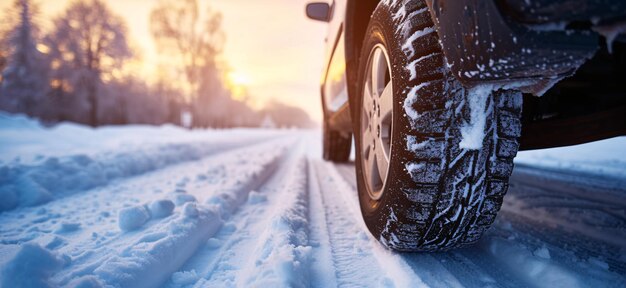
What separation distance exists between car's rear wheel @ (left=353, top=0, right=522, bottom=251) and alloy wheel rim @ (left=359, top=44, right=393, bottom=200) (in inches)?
4.2

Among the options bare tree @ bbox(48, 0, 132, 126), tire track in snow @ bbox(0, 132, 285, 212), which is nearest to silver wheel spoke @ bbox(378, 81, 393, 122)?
tire track in snow @ bbox(0, 132, 285, 212)

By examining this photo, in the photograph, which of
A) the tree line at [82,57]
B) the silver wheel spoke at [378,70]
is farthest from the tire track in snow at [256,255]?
the tree line at [82,57]

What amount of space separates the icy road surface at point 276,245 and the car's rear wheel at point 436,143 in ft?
0.68

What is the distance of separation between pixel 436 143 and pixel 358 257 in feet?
2.11

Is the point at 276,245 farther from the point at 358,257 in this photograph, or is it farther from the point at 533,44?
the point at 533,44

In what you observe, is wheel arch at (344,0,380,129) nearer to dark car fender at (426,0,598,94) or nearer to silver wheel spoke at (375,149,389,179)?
silver wheel spoke at (375,149,389,179)

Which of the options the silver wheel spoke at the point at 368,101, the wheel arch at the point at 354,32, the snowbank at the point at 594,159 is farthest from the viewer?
the snowbank at the point at 594,159

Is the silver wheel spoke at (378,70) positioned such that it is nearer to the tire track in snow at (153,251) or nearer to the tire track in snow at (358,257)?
the tire track in snow at (358,257)

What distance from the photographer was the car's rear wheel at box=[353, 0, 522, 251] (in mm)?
985

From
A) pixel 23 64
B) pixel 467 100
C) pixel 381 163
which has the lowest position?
pixel 381 163

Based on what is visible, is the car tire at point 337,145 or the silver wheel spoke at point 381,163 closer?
the silver wheel spoke at point 381,163

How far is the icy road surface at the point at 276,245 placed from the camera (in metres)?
1.09

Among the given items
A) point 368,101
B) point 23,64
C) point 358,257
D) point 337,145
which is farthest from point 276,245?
point 23,64

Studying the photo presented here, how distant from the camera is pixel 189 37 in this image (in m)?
24.4
